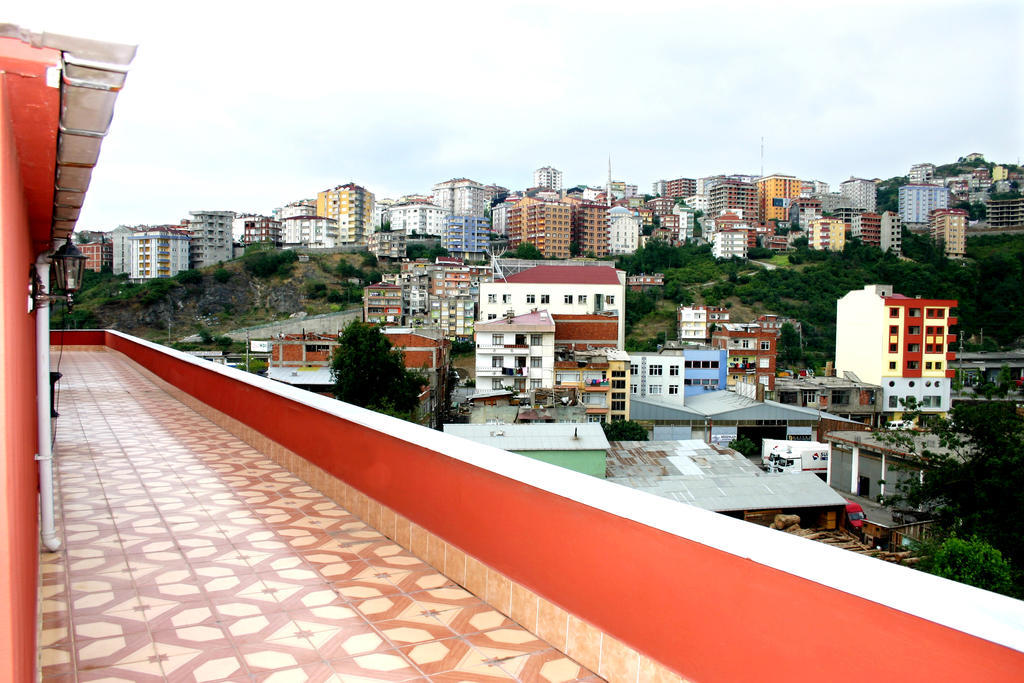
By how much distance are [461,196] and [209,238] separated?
3878 centimetres

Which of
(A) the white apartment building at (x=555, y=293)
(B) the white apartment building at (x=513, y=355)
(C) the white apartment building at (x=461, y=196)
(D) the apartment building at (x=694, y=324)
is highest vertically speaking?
(C) the white apartment building at (x=461, y=196)

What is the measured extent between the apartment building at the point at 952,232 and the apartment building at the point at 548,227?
3907 centimetres

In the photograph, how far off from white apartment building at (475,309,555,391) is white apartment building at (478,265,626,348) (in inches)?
356

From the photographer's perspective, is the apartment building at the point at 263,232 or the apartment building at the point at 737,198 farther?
the apartment building at the point at 737,198

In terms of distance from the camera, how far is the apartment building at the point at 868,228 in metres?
76.7

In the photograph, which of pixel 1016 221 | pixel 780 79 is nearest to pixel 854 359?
pixel 780 79

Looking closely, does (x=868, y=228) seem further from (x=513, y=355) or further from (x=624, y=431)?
(x=513, y=355)

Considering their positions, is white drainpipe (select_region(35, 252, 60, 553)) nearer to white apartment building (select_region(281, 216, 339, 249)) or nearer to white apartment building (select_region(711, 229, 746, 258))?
white apartment building (select_region(711, 229, 746, 258))

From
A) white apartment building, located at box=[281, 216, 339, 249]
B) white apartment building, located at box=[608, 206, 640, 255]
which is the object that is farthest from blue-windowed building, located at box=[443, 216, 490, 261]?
white apartment building, located at box=[608, 206, 640, 255]

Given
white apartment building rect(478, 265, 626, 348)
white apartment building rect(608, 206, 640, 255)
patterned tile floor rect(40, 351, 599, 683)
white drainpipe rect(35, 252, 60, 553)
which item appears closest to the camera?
patterned tile floor rect(40, 351, 599, 683)

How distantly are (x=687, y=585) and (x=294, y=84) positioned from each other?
17372mm

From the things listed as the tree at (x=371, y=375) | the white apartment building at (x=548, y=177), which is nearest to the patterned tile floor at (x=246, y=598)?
the tree at (x=371, y=375)

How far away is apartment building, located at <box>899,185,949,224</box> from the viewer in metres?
101

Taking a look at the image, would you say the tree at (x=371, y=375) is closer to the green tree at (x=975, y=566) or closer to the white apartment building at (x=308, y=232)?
the green tree at (x=975, y=566)
